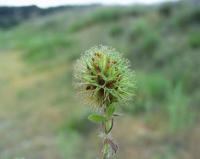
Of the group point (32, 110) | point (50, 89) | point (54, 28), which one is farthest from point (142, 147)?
point (54, 28)

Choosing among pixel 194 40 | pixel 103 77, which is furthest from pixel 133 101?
pixel 103 77

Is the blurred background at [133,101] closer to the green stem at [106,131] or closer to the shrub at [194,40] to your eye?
the shrub at [194,40]

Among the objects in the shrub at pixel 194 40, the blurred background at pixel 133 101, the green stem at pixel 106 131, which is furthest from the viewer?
the shrub at pixel 194 40

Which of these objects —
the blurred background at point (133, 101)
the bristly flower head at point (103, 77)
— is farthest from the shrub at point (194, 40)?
the bristly flower head at point (103, 77)

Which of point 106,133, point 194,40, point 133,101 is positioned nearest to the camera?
point 106,133

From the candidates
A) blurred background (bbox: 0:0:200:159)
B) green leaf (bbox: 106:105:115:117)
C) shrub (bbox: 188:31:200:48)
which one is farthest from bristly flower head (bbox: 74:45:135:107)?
shrub (bbox: 188:31:200:48)

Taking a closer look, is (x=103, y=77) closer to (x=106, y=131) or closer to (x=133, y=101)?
(x=106, y=131)

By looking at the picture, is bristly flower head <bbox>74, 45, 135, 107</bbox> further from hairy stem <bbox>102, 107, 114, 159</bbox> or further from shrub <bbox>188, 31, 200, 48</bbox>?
shrub <bbox>188, 31, 200, 48</bbox>
